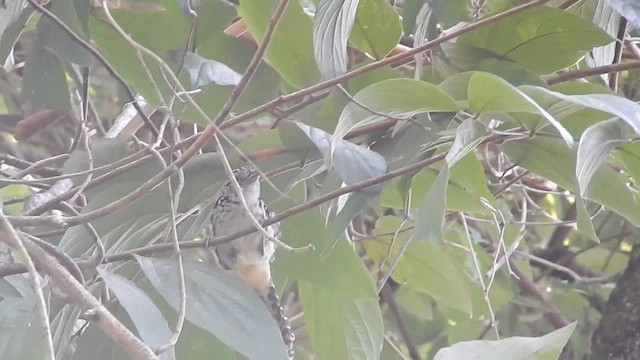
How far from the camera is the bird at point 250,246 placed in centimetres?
114

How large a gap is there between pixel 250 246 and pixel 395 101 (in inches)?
20.9

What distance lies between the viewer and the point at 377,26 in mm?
968

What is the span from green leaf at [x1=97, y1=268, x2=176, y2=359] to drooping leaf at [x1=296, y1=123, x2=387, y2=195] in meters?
0.19

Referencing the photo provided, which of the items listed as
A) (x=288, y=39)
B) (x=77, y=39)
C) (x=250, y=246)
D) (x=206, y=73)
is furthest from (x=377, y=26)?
(x=250, y=246)

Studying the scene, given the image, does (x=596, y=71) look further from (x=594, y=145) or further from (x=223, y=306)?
(x=223, y=306)

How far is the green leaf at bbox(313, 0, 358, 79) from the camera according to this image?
0.86 m

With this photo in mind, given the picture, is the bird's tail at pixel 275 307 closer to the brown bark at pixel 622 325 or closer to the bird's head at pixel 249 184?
the bird's head at pixel 249 184

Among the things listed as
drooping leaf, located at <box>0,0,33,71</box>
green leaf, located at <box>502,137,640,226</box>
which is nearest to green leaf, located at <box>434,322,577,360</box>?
green leaf, located at <box>502,137,640,226</box>

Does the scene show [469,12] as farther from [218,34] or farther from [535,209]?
[535,209]

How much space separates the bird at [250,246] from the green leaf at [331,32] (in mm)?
259

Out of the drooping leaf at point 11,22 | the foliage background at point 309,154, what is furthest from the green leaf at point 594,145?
the drooping leaf at point 11,22

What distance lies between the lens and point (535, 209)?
1.58 meters

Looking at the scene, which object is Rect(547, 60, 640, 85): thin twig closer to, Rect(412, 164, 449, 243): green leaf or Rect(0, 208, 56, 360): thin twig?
Rect(412, 164, 449, 243): green leaf

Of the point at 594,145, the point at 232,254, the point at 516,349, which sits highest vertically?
the point at 594,145
